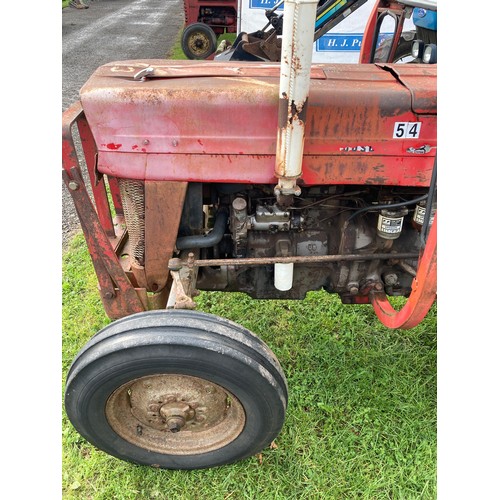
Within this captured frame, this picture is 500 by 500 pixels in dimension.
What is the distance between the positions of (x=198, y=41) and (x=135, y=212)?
24.1 feet

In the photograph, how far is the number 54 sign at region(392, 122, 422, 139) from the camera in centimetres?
172

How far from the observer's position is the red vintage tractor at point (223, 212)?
162cm

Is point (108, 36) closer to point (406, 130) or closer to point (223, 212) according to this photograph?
point (223, 212)

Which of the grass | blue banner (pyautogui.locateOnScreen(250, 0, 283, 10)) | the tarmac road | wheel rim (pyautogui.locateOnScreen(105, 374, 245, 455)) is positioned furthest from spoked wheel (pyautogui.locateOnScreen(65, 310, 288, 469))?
blue banner (pyautogui.locateOnScreen(250, 0, 283, 10))

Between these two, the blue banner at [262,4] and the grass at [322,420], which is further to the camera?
the blue banner at [262,4]

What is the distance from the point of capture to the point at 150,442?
77.6 inches

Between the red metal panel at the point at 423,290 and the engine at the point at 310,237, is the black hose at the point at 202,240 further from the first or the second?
the red metal panel at the point at 423,290

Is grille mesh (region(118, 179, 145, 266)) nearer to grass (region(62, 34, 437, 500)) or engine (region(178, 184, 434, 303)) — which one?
engine (region(178, 184, 434, 303))

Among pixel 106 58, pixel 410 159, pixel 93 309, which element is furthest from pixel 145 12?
pixel 410 159

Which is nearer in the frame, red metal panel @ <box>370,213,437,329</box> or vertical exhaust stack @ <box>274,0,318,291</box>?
vertical exhaust stack @ <box>274,0,318,291</box>

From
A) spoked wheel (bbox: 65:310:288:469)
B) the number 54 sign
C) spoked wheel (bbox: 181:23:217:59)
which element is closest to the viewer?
spoked wheel (bbox: 65:310:288:469)

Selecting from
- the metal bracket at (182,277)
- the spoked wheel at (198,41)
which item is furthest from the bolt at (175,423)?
the spoked wheel at (198,41)

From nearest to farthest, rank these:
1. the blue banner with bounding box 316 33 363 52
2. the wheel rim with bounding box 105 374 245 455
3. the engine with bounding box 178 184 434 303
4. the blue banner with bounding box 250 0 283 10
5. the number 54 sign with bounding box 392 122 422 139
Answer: the number 54 sign with bounding box 392 122 422 139 → the wheel rim with bounding box 105 374 245 455 → the engine with bounding box 178 184 434 303 → the blue banner with bounding box 316 33 363 52 → the blue banner with bounding box 250 0 283 10

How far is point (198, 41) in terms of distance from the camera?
27.4ft
